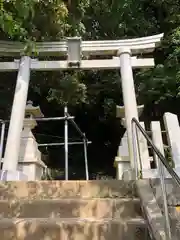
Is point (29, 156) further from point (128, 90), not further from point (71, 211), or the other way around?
point (71, 211)

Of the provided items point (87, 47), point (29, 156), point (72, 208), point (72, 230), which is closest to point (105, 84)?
point (87, 47)

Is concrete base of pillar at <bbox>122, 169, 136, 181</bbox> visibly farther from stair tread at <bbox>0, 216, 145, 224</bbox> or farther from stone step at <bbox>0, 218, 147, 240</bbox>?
stone step at <bbox>0, 218, 147, 240</bbox>

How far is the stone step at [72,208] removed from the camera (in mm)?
3176

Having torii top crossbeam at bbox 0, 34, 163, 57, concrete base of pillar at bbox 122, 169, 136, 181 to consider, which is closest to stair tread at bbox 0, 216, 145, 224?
concrete base of pillar at bbox 122, 169, 136, 181

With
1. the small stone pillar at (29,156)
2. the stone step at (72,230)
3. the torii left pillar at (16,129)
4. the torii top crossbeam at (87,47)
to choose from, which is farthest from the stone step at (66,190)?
the torii top crossbeam at (87,47)

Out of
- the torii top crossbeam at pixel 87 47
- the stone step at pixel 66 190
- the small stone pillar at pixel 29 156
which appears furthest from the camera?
the torii top crossbeam at pixel 87 47

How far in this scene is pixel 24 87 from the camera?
586 cm

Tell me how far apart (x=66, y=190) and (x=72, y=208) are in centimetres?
51

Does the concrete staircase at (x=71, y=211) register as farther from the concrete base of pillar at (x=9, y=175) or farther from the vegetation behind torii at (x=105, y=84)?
the vegetation behind torii at (x=105, y=84)

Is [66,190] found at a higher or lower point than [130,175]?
lower

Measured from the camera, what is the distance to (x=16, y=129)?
5.36 metres

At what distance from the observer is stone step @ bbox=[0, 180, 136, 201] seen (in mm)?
3591

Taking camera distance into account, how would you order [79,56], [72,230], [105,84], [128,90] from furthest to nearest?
[105,84], [79,56], [128,90], [72,230]

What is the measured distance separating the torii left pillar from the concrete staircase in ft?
3.49
